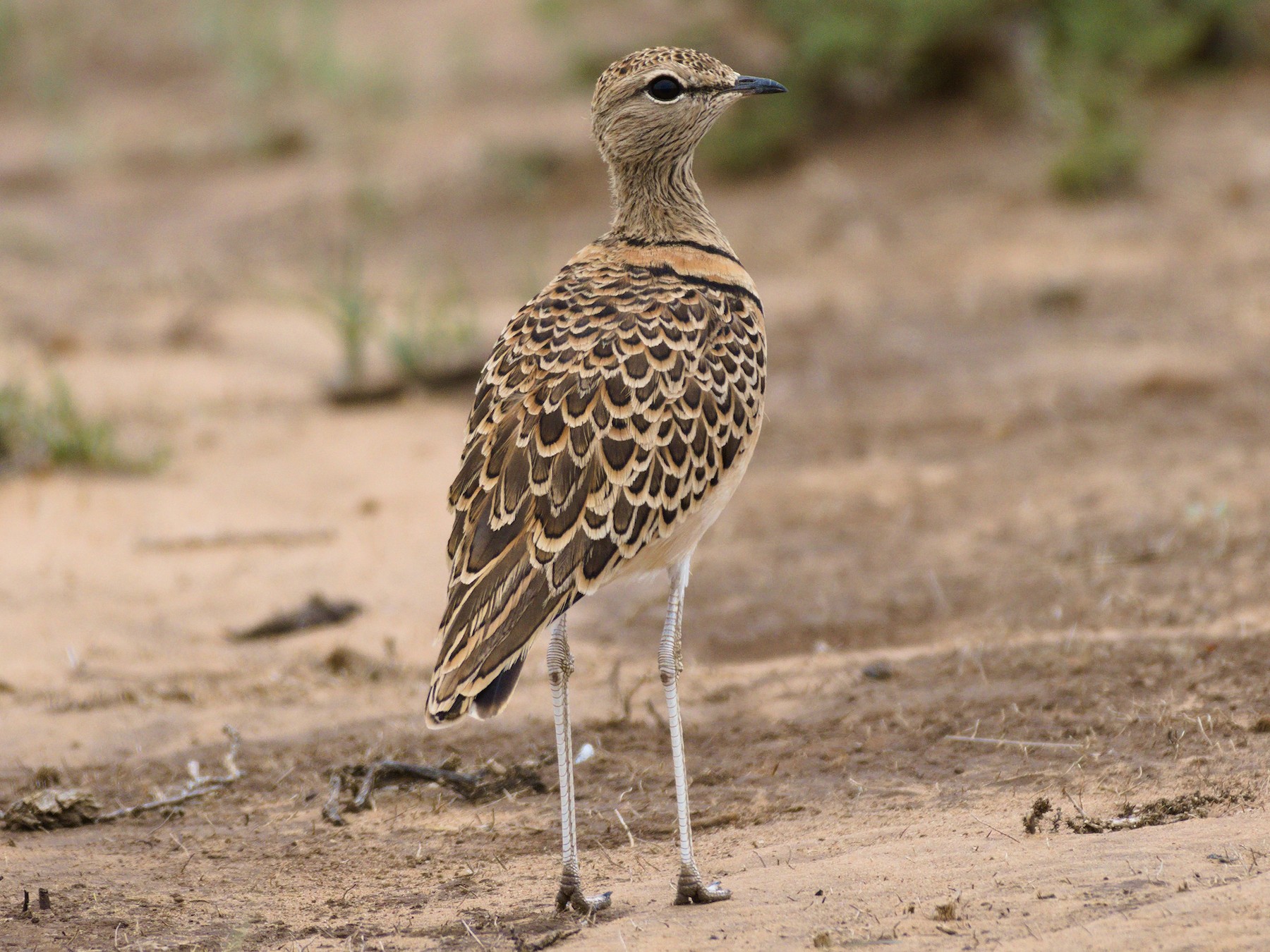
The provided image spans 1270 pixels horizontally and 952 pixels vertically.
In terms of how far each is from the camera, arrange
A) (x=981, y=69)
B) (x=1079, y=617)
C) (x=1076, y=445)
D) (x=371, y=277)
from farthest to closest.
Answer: (x=981, y=69) → (x=371, y=277) → (x=1076, y=445) → (x=1079, y=617)

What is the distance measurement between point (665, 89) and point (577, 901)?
2.49 m

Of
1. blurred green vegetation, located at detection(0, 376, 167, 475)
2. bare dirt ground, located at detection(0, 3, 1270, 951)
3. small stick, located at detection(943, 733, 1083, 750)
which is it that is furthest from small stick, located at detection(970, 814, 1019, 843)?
blurred green vegetation, located at detection(0, 376, 167, 475)

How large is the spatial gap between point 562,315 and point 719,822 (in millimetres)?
1595

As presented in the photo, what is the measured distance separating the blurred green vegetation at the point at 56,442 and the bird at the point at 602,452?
3995 mm

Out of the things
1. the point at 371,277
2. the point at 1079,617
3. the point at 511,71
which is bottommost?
the point at 1079,617

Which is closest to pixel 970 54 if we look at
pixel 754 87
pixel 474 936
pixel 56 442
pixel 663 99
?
pixel 56 442

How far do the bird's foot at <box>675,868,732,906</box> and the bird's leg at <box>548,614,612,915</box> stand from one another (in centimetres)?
20

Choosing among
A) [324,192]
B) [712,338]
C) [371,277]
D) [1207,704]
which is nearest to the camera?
[712,338]

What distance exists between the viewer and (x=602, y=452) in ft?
13.1

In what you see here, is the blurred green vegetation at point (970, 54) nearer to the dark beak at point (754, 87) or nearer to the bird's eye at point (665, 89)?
the dark beak at point (754, 87)

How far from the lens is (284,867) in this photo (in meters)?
4.32

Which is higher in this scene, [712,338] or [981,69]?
[981,69]

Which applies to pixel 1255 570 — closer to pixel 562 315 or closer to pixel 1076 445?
pixel 1076 445

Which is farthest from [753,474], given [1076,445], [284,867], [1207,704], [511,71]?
[511,71]
